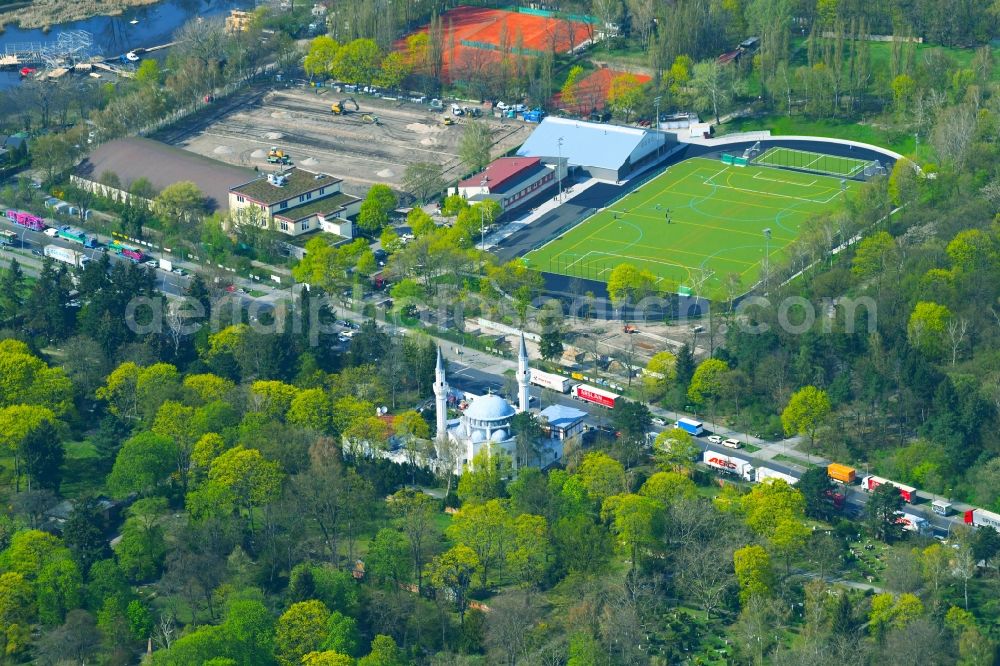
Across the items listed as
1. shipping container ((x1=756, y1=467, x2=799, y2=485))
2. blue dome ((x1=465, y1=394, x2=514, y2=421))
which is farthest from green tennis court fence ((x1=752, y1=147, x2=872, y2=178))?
blue dome ((x1=465, y1=394, x2=514, y2=421))

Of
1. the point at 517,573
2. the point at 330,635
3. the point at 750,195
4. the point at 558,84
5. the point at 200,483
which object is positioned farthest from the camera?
the point at 558,84

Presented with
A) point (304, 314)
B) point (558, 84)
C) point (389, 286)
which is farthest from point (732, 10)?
point (304, 314)

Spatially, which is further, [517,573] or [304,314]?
[304,314]

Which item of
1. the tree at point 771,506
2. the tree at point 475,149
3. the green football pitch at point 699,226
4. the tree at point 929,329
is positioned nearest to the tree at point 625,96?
the green football pitch at point 699,226

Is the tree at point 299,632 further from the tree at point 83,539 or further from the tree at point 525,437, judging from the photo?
the tree at point 525,437

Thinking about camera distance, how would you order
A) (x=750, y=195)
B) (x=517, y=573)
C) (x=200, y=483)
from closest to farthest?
(x=517, y=573) → (x=200, y=483) → (x=750, y=195)

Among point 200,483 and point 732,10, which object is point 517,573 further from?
point 732,10

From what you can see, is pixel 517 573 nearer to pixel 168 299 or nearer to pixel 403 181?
pixel 168 299
